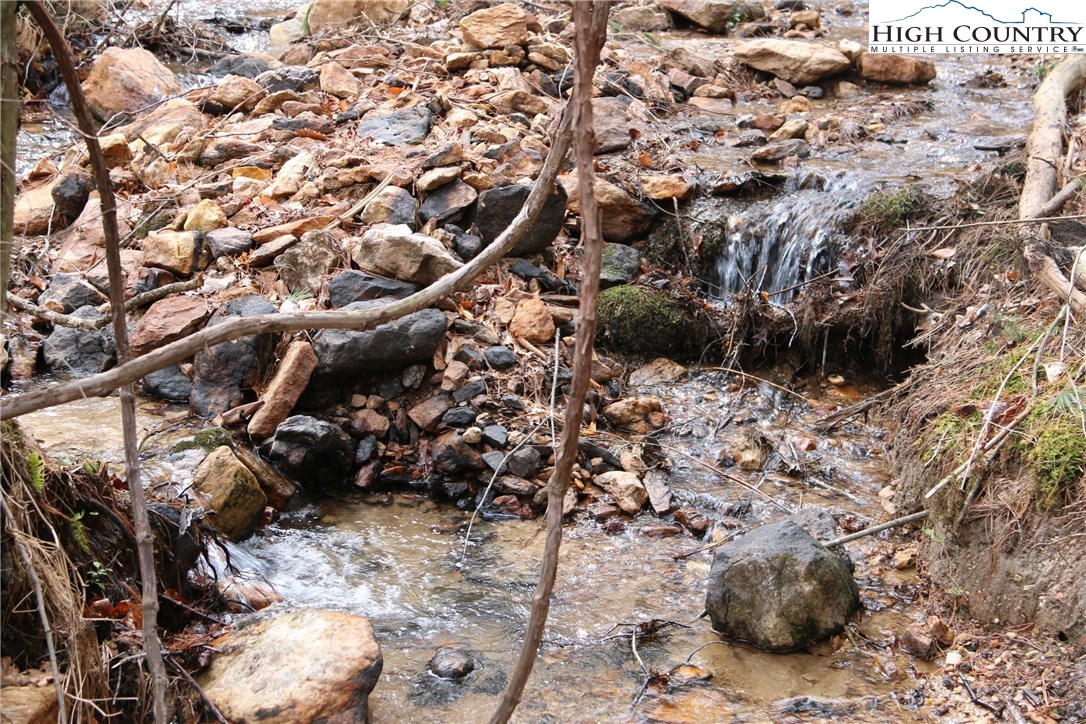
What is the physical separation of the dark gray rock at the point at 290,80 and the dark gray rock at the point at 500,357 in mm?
3402

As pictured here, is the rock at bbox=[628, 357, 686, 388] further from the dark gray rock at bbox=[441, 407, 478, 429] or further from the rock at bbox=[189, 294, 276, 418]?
the rock at bbox=[189, 294, 276, 418]

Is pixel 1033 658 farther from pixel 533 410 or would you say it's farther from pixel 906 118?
pixel 906 118

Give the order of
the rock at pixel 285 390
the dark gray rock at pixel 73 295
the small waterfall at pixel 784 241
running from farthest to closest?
the small waterfall at pixel 784 241, the dark gray rock at pixel 73 295, the rock at pixel 285 390

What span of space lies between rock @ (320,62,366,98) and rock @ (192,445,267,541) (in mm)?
3945

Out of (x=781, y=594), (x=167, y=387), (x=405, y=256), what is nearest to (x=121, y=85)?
(x=167, y=387)

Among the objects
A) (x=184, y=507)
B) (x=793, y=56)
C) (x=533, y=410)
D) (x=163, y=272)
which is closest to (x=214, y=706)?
(x=184, y=507)

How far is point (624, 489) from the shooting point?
450 cm

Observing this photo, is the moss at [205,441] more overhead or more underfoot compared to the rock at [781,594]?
more overhead

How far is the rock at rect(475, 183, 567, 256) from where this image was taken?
18.2 ft

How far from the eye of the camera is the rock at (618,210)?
6078mm

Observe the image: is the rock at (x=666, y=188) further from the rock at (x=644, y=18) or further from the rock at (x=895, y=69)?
the rock at (x=644, y=18)

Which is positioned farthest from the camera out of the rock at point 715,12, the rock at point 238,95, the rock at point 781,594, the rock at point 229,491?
the rock at point 715,12

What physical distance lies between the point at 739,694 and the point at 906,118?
6.32 meters

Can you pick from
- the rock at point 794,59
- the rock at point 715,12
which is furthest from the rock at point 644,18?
the rock at point 794,59
